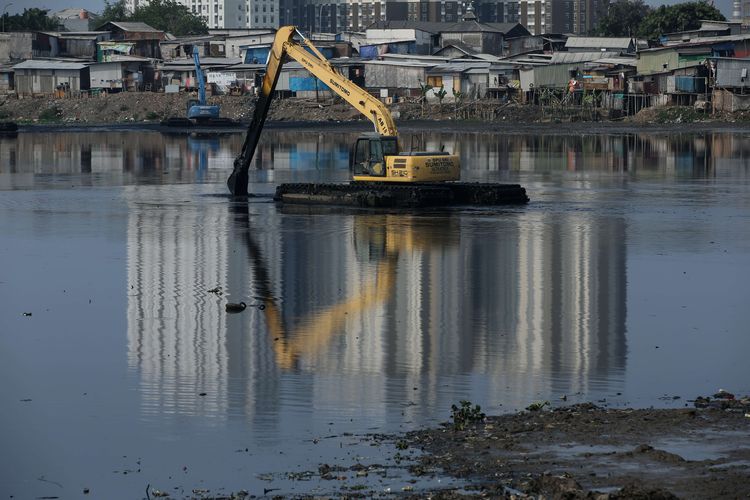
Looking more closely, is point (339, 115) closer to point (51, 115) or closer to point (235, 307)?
point (51, 115)

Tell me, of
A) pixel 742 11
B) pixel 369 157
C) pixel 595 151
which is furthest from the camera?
pixel 742 11

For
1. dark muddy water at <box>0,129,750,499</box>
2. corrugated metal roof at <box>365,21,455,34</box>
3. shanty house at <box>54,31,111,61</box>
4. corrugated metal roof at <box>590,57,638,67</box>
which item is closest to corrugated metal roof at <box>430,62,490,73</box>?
corrugated metal roof at <box>590,57,638,67</box>

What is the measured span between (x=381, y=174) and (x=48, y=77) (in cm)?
10113

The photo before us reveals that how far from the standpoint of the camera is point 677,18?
14200cm

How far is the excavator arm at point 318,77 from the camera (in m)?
42.8

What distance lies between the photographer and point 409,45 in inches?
5763

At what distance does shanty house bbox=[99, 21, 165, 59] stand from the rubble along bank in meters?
17.7

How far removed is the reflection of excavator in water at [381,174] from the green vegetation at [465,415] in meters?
25.1

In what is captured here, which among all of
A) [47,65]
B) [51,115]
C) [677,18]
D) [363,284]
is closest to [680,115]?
[677,18]

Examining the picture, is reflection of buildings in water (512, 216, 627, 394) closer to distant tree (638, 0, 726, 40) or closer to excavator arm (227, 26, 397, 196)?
excavator arm (227, 26, 397, 196)

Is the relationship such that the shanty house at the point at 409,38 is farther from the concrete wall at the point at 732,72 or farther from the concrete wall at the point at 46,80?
the concrete wall at the point at 732,72

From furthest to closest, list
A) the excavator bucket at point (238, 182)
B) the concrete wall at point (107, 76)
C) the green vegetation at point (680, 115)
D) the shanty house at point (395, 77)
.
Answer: the concrete wall at point (107, 76)
the shanty house at point (395, 77)
the green vegetation at point (680, 115)
the excavator bucket at point (238, 182)

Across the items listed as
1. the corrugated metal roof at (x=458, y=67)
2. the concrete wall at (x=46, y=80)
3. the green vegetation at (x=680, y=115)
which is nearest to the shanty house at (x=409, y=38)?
the corrugated metal roof at (x=458, y=67)

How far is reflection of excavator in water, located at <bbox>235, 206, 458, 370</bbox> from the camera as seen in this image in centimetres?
2147
